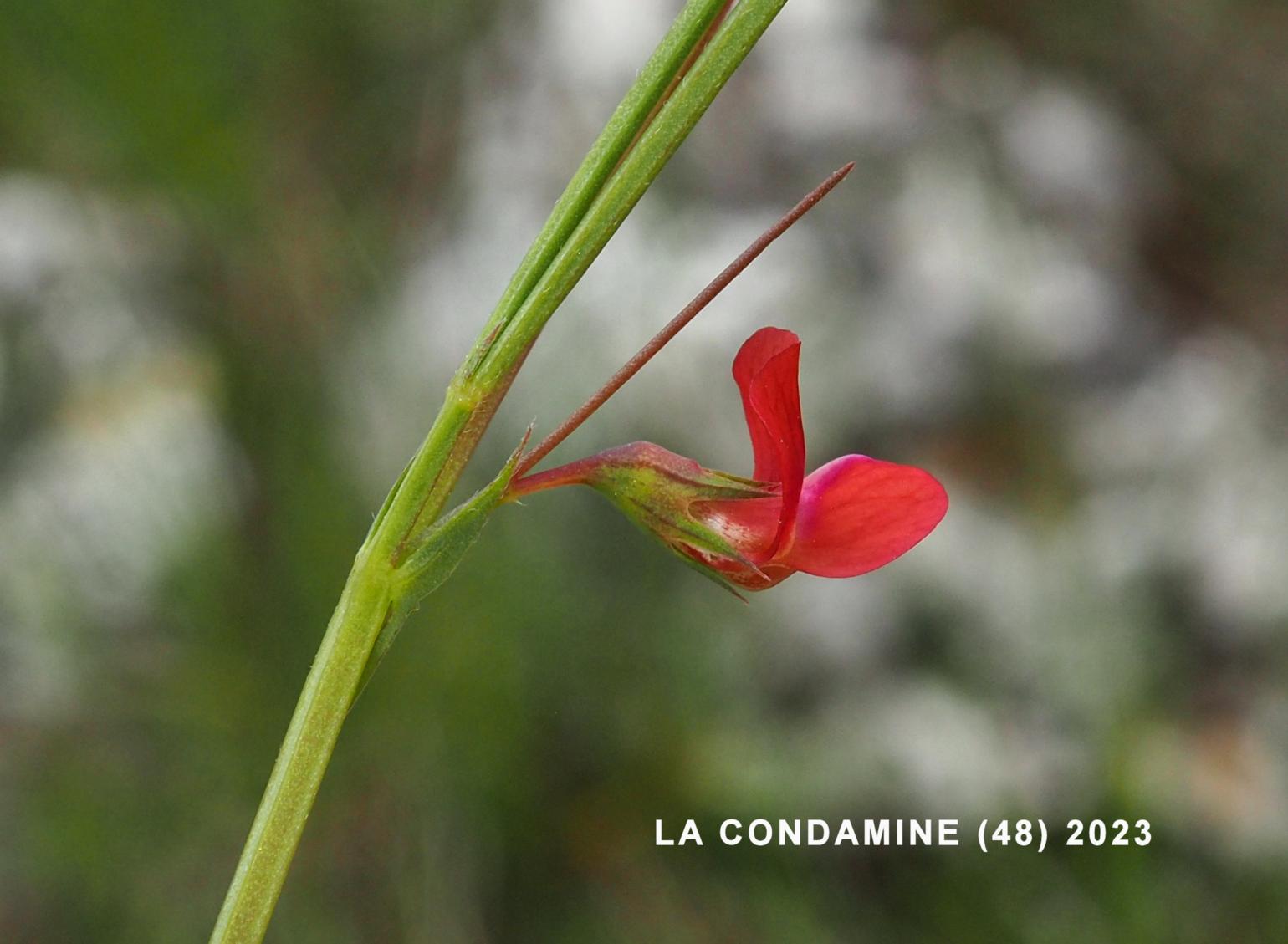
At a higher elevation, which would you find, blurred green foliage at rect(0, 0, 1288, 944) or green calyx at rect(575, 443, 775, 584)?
blurred green foliage at rect(0, 0, 1288, 944)

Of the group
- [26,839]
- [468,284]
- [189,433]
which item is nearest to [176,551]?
[189,433]

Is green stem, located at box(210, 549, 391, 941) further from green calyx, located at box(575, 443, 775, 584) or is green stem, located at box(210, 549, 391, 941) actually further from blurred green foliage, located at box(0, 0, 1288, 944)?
blurred green foliage, located at box(0, 0, 1288, 944)

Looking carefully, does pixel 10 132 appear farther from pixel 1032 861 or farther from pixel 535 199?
pixel 1032 861

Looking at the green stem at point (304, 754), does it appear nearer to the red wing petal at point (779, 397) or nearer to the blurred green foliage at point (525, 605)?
the red wing petal at point (779, 397)

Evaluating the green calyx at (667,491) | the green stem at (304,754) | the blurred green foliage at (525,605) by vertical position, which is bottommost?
the green stem at (304,754)

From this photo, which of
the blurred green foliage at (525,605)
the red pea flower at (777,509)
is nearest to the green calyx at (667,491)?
the red pea flower at (777,509)

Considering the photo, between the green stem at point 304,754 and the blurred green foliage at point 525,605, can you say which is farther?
the blurred green foliage at point 525,605

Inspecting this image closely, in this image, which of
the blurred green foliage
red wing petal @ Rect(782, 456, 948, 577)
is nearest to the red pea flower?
red wing petal @ Rect(782, 456, 948, 577)
